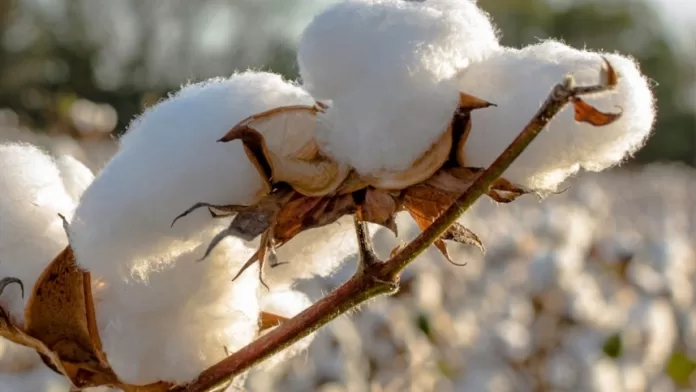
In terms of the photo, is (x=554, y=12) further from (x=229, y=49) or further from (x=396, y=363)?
(x=396, y=363)

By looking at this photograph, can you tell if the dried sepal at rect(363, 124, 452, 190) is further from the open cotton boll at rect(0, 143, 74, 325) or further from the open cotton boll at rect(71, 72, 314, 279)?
the open cotton boll at rect(0, 143, 74, 325)

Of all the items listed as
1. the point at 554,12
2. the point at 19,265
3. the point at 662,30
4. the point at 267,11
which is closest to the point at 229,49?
the point at 267,11

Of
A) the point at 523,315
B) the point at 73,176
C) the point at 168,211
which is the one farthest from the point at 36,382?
the point at 523,315

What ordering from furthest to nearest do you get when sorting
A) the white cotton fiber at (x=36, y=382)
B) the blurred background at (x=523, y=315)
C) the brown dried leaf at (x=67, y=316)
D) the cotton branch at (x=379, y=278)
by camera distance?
the blurred background at (x=523, y=315) < the white cotton fiber at (x=36, y=382) < the brown dried leaf at (x=67, y=316) < the cotton branch at (x=379, y=278)

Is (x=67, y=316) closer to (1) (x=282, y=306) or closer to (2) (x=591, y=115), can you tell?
(1) (x=282, y=306)

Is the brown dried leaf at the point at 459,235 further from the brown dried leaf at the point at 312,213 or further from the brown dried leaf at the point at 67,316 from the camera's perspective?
the brown dried leaf at the point at 67,316

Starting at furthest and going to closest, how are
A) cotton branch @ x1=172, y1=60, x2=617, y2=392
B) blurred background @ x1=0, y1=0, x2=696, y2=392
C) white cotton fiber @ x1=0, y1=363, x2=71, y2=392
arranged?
blurred background @ x1=0, y1=0, x2=696, y2=392
white cotton fiber @ x1=0, y1=363, x2=71, y2=392
cotton branch @ x1=172, y1=60, x2=617, y2=392

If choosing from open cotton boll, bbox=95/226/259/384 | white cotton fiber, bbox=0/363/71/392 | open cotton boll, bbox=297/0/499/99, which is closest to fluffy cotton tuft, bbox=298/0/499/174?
open cotton boll, bbox=297/0/499/99

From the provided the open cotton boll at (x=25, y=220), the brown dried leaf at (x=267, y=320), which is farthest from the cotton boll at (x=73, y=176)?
the brown dried leaf at (x=267, y=320)
